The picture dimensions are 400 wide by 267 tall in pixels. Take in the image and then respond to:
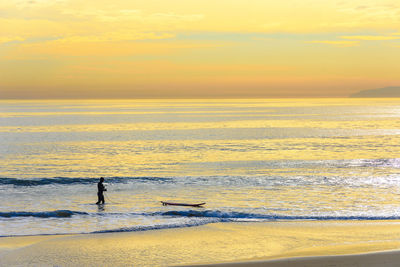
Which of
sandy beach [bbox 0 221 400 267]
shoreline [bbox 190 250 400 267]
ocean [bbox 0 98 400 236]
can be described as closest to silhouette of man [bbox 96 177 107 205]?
ocean [bbox 0 98 400 236]

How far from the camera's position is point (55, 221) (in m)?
22.3

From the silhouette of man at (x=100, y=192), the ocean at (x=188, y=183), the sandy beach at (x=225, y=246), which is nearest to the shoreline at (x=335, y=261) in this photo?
the sandy beach at (x=225, y=246)

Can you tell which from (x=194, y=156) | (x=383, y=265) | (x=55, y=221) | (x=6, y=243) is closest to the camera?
(x=383, y=265)

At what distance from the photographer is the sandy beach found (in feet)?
48.5

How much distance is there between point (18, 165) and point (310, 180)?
29.5 metres

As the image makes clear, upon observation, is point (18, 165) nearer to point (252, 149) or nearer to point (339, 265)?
point (252, 149)

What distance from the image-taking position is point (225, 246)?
1695 centimetres

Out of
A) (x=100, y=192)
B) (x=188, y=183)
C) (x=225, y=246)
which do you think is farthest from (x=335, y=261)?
(x=188, y=183)

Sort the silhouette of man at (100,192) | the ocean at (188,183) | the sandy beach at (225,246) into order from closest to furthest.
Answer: the sandy beach at (225,246) < the ocean at (188,183) < the silhouette of man at (100,192)

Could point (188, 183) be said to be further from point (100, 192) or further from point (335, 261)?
point (335, 261)

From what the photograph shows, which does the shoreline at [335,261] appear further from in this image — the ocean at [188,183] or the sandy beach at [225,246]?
the ocean at [188,183]

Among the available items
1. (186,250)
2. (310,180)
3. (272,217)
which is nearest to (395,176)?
(310,180)

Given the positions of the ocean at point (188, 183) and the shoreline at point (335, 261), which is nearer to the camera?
the shoreline at point (335, 261)

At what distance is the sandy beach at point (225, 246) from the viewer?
48.5 ft
